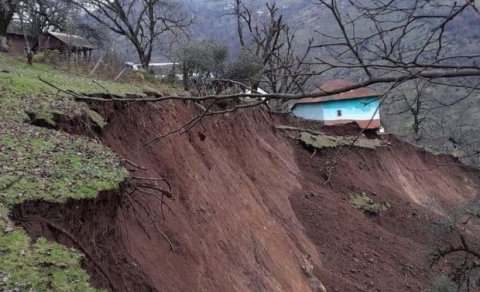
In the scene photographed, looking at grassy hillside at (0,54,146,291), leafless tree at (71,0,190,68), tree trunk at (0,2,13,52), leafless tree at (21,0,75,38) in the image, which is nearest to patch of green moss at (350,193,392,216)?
grassy hillside at (0,54,146,291)

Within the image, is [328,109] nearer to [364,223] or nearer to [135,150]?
[364,223]

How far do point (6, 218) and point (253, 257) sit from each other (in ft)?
23.3

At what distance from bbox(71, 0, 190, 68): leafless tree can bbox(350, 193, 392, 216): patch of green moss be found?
564 inches

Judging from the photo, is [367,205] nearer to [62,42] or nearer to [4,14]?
[4,14]

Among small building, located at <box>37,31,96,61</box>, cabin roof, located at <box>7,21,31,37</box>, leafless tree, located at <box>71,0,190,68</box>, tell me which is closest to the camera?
leafless tree, located at <box>71,0,190,68</box>

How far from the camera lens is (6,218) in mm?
5082

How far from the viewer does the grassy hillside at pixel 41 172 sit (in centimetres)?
446

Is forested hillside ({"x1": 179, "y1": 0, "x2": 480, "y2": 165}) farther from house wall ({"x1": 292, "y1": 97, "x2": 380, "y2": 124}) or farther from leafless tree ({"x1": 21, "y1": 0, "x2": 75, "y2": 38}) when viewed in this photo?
leafless tree ({"x1": 21, "y1": 0, "x2": 75, "y2": 38})

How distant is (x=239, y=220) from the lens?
12.2 m

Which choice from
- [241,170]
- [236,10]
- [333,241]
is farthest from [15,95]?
[236,10]

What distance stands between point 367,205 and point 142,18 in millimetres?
17199

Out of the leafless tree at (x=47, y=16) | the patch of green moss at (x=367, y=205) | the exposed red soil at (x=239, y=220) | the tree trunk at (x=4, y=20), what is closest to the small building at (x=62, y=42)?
the leafless tree at (x=47, y=16)

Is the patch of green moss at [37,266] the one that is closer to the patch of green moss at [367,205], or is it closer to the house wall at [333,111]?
the patch of green moss at [367,205]

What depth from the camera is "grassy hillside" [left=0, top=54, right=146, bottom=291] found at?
446cm
